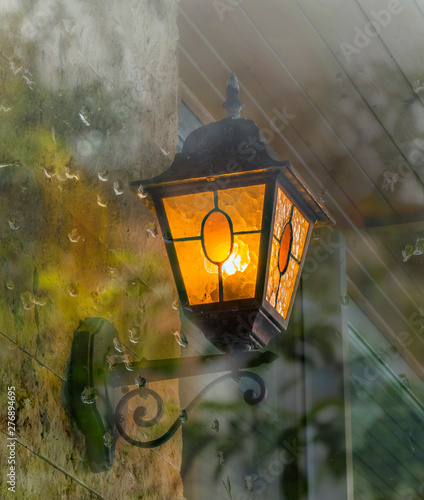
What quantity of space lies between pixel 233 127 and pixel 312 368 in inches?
80.4

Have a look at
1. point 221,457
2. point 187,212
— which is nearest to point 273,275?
point 187,212

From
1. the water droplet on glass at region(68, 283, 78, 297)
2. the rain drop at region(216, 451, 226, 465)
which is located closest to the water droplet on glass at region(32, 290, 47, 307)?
the water droplet on glass at region(68, 283, 78, 297)

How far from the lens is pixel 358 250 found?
383cm

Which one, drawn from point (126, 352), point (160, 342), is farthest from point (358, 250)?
point (126, 352)

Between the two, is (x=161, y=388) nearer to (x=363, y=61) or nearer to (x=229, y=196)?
(x=229, y=196)

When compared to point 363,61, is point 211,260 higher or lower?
lower

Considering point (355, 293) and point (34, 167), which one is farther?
point (355, 293)

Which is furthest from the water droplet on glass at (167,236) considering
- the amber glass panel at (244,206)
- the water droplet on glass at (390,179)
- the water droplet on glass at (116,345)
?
the water droplet on glass at (390,179)

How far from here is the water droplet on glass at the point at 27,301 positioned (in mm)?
1202

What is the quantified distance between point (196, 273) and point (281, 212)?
0.23 m

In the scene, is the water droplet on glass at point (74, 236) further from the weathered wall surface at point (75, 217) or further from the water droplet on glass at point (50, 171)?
the water droplet on glass at point (50, 171)

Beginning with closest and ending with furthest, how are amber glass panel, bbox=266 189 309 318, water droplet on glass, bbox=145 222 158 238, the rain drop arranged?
amber glass panel, bbox=266 189 309 318 < water droplet on glass, bbox=145 222 158 238 < the rain drop

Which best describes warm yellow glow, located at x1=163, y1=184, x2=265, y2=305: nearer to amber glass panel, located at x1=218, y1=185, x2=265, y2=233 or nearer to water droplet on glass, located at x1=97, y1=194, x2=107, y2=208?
amber glass panel, located at x1=218, y1=185, x2=265, y2=233

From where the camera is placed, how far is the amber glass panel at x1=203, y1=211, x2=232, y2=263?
56.4 inches
